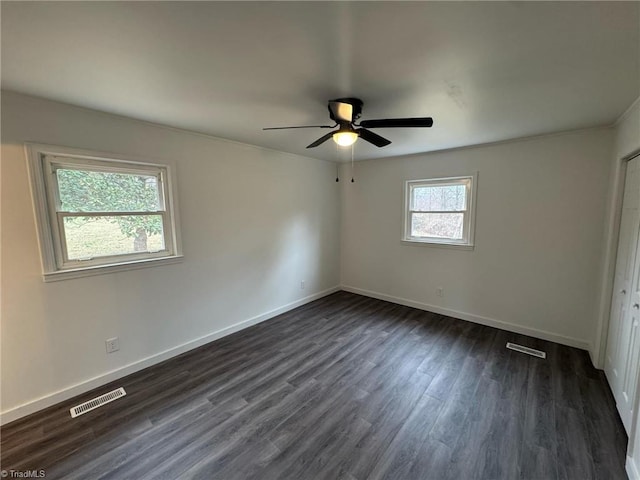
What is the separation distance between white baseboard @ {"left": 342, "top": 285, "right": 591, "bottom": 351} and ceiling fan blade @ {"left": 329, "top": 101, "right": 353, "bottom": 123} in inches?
127

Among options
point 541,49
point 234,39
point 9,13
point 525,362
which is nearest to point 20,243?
point 9,13

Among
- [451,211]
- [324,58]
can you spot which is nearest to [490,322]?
[451,211]

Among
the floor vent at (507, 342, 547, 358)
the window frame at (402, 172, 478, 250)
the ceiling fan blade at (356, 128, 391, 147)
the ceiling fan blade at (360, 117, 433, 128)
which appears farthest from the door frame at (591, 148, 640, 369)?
the ceiling fan blade at (356, 128, 391, 147)

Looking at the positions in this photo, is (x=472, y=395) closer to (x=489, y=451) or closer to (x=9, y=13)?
(x=489, y=451)

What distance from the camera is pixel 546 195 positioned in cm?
306

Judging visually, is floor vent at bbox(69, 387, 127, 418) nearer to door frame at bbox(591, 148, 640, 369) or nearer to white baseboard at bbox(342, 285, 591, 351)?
white baseboard at bbox(342, 285, 591, 351)

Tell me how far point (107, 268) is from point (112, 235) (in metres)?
0.31

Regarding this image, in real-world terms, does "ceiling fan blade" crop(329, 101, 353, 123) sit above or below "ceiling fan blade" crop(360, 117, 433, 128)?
above

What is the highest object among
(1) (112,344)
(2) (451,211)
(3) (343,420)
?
(2) (451,211)

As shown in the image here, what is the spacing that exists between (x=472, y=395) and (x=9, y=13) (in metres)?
3.72

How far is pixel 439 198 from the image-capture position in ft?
13.0

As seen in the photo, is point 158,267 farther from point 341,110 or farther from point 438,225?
point 438,225

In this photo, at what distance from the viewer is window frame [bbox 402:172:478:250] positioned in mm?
3586

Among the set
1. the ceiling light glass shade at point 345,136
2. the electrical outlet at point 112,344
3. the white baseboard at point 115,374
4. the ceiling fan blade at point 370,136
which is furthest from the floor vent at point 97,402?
the ceiling fan blade at point 370,136
